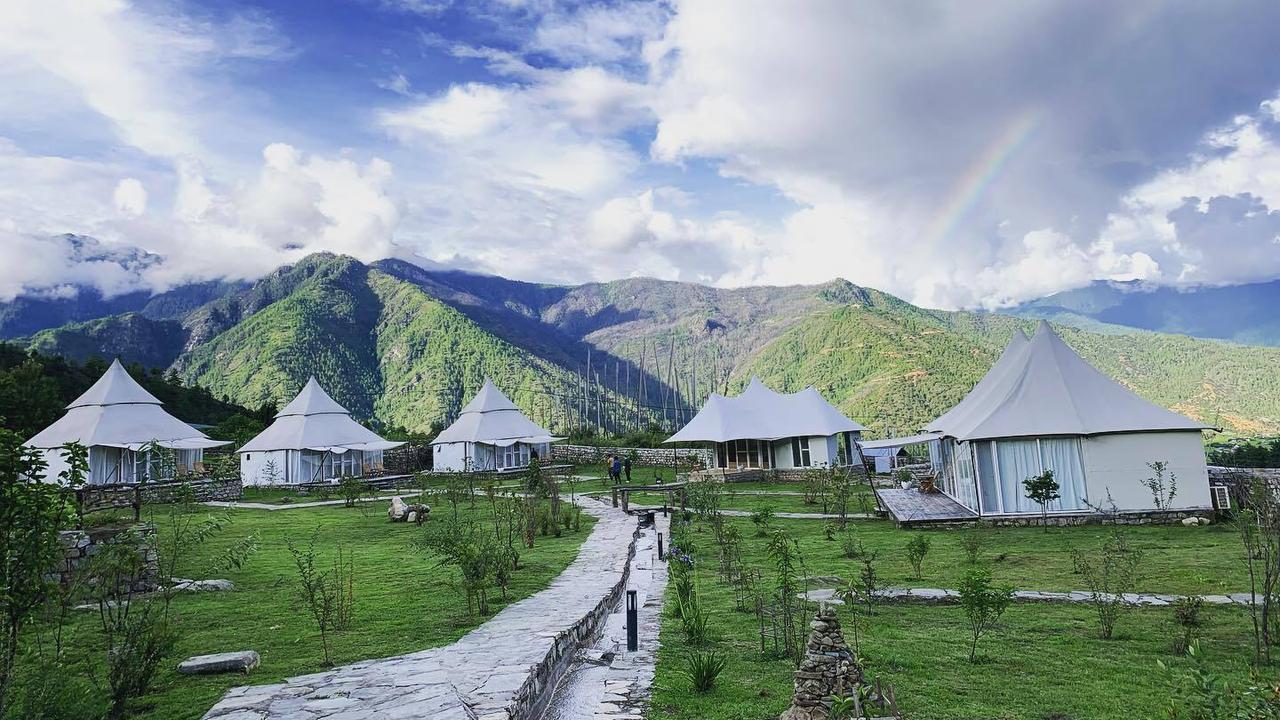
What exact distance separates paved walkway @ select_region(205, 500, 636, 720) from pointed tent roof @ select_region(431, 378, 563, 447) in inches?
1276

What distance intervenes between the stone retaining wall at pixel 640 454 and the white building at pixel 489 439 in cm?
291

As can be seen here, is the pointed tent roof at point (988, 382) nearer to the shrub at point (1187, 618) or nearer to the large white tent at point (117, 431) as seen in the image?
the shrub at point (1187, 618)

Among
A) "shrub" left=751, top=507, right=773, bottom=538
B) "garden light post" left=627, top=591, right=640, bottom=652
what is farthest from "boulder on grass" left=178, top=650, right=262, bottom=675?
"shrub" left=751, top=507, right=773, bottom=538

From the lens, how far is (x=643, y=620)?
9008 mm

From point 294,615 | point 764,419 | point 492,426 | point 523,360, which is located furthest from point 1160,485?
point 523,360

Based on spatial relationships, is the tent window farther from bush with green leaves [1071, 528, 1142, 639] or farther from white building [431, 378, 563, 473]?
bush with green leaves [1071, 528, 1142, 639]

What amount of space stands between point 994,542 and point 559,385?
83519mm

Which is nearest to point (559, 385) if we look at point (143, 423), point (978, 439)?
point (143, 423)

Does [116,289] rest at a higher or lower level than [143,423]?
higher

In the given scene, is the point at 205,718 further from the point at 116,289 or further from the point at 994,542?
the point at 116,289

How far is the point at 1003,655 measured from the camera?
687cm

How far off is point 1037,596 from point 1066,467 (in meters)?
10.3

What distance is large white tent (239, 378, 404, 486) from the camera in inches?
1396

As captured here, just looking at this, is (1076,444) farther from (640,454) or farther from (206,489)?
(206,489)
